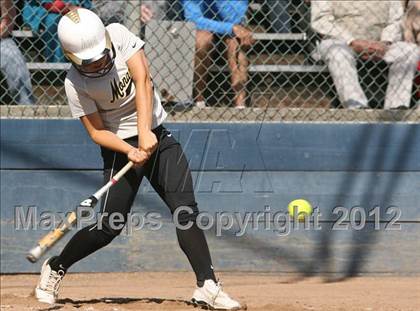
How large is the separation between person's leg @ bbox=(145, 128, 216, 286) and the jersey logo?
0.42 meters

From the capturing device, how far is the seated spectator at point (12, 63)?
24.2 ft

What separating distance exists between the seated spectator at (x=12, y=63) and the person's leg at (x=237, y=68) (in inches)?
68.5

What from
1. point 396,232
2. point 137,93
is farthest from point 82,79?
point 396,232

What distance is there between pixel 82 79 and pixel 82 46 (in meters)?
0.37

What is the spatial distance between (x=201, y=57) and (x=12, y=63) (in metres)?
1.60

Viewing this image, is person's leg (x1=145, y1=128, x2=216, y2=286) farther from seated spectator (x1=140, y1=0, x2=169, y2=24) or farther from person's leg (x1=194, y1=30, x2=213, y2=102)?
seated spectator (x1=140, y1=0, x2=169, y2=24)

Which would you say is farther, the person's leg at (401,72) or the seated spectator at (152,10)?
the person's leg at (401,72)

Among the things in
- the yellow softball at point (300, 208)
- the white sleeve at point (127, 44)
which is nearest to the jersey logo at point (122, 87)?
the white sleeve at point (127, 44)

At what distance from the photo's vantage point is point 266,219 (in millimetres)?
7430

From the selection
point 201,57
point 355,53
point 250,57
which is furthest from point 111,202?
point 355,53

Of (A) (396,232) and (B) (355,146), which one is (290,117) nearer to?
(B) (355,146)

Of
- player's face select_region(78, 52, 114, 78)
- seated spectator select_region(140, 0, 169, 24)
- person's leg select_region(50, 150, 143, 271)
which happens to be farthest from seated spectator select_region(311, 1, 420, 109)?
player's face select_region(78, 52, 114, 78)

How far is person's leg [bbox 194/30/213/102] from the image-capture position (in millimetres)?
7551

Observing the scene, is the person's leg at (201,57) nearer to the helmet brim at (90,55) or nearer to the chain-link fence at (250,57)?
the chain-link fence at (250,57)
